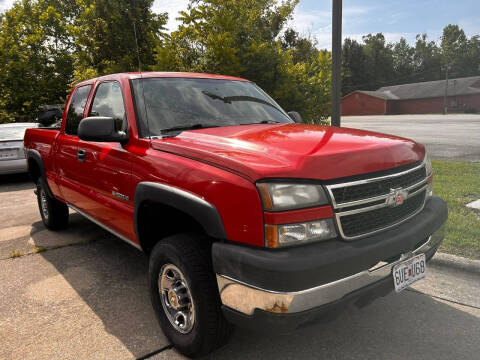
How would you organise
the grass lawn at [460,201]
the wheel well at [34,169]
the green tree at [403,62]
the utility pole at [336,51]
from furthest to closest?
the green tree at [403,62] → the wheel well at [34,169] → the utility pole at [336,51] → the grass lawn at [460,201]

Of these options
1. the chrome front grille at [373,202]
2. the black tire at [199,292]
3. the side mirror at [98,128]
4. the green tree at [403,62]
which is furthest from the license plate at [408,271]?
the green tree at [403,62]

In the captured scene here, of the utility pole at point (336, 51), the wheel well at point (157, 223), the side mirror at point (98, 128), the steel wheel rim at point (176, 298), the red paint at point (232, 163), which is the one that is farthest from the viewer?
the utility pole at point (336, 51)

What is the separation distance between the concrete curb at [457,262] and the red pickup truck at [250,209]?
1.14 meters

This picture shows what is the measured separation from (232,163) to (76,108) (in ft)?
9.23

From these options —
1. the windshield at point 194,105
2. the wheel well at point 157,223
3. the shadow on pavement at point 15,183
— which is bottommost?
the shadow on pavement at point 15,183

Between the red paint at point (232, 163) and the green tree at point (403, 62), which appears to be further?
the green tree at point (403, 62)

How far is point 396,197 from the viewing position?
2.34 metres

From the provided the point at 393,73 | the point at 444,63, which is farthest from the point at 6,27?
the point at 444,63

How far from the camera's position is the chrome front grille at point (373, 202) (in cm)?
211

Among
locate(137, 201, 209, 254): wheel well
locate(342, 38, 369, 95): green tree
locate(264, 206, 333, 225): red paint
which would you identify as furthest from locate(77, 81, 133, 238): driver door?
locate(342, 38, 369, 95): green tree

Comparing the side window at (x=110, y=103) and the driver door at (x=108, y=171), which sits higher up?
the side window at (x=110, y=103)

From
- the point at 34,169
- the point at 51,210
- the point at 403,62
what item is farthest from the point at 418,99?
the point at 51,210

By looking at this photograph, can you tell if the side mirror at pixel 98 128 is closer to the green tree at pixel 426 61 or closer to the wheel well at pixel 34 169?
the wheel well at pixel 34 169

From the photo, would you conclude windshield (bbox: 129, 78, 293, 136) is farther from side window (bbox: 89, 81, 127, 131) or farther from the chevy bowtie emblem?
the chevy bowtie emblem
